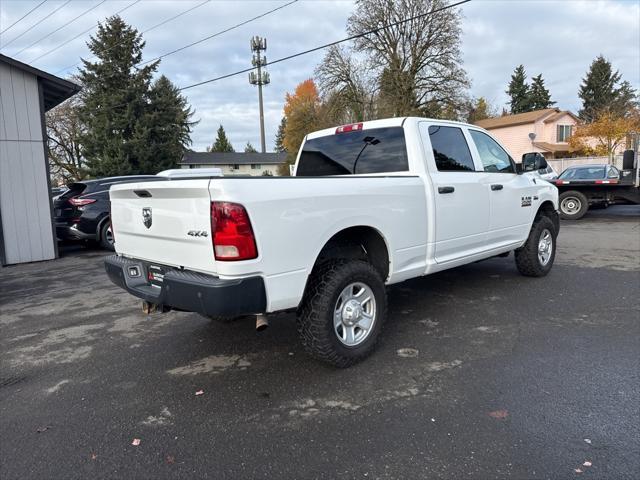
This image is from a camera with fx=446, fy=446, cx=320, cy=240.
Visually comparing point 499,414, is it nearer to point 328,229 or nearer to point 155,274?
point 328,229

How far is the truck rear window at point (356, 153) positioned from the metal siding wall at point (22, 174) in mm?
6676

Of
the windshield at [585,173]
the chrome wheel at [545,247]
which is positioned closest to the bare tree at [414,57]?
the windshield at [585,173]

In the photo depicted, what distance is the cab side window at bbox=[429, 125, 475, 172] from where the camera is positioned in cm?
442

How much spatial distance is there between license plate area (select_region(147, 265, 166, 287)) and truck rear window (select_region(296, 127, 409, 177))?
2245 millimetres

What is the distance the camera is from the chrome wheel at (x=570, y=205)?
1366 centimetres

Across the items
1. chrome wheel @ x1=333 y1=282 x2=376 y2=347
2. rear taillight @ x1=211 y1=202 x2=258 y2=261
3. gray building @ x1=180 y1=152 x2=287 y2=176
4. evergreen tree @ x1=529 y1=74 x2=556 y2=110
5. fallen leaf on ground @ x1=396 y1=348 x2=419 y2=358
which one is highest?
evergreen tree @ x1=529 y1=74 x2=556 y2=110

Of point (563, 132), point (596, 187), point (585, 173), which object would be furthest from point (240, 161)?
point (596, 187)

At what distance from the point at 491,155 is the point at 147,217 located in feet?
12.9

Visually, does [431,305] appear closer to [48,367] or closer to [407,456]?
[407,456]

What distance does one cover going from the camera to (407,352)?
3766 mm

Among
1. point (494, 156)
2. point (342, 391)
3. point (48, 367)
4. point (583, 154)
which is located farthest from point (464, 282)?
point (583, 154)

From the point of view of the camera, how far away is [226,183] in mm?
2705

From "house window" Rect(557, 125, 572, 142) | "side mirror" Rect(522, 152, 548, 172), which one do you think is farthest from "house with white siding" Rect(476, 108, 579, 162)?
"side mirror" Rect(522, 152, 548, 172)

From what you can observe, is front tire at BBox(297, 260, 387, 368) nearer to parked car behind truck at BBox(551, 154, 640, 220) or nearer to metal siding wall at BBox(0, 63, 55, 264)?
metal siding wall at BBox(0, 63, 55, 264)
